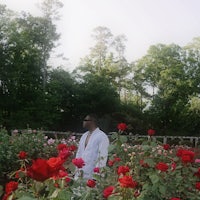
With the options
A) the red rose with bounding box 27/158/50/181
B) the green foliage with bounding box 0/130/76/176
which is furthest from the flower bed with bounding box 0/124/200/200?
the green foliage with bounding box 0/130/76/176

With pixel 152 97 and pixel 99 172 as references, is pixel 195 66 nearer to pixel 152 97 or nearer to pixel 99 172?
pixel 152 97

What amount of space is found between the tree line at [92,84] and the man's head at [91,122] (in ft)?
108

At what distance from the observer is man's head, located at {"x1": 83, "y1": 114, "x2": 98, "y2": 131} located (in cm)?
587

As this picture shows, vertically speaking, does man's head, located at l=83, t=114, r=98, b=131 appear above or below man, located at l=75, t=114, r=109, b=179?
above

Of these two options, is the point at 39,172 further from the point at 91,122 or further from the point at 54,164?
the point at 91,122

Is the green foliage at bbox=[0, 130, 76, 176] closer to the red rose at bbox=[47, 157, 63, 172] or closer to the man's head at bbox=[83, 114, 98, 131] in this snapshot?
Answer: the man's head at bbox=[83, 114, 98, 131]

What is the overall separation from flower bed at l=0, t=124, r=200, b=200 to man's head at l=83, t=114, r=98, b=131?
1.36 feet

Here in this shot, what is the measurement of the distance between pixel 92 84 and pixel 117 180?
4271 cm

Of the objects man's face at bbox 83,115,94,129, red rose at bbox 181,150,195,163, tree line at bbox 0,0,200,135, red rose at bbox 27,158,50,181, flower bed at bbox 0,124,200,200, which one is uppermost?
tree line at bbox 0,0,200,135

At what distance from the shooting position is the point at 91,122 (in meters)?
5.89

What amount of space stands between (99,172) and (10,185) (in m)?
1.88

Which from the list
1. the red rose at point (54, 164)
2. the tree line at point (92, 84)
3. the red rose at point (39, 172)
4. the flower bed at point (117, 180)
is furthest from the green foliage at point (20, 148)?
the tree line at point (92, 84)

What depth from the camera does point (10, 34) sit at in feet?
146

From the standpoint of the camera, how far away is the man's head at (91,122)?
5.87m
